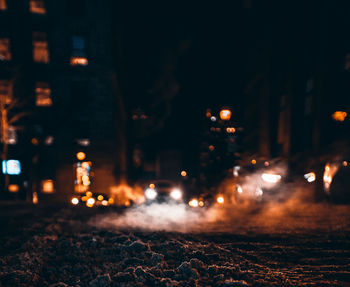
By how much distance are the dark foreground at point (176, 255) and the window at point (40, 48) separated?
15.2 meters

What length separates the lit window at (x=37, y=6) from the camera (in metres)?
18.8

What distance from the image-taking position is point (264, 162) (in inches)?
583

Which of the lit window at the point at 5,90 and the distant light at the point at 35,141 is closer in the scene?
the lit window at the point at 5,90

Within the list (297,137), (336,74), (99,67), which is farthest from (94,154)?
(336,74)

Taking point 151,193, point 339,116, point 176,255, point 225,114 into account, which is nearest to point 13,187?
point 151,193

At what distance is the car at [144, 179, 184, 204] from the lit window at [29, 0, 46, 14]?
17497 millimetres

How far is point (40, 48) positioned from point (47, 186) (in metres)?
11.9

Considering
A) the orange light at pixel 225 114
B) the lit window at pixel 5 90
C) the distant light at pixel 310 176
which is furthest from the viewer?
the orange light at pixel 225 114

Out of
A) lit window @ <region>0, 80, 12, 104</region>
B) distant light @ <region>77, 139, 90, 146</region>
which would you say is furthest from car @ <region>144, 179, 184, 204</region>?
lit window @ <region>0, 80, 12, 104</region>

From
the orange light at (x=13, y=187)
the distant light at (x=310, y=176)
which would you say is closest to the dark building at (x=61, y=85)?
the orange light at (x=13, y=187)

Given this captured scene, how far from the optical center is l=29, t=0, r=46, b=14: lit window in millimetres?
18750

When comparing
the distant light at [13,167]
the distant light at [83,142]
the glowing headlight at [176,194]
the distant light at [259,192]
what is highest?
the distant light at [83,142]

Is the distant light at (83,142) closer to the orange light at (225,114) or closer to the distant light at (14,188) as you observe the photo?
the distant light at (14,188)

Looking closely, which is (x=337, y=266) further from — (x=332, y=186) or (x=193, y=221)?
(x=332, y=186)
